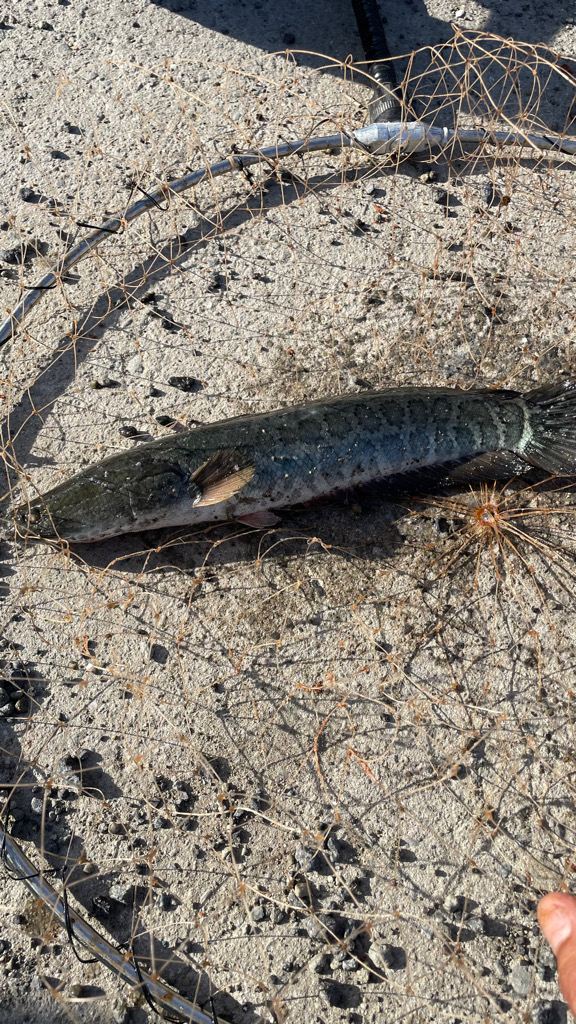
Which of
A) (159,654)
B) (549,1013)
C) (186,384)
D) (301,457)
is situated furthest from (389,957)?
(186,384)

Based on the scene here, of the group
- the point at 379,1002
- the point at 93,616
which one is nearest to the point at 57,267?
the point at 93,616

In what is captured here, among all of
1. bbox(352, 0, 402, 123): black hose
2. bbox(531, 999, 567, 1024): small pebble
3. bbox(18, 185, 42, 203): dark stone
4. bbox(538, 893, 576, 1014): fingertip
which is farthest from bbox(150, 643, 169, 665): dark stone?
bbox(352, 0, 402, 123): black hose

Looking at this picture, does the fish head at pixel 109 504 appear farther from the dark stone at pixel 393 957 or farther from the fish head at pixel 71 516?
the dark stone at pixel 393 957

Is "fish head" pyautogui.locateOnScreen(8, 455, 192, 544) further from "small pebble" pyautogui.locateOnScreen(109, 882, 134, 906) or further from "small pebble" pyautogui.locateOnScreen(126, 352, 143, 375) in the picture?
"small pebble" pyautogui.locateOnScreen(109, 882, 134, 906)

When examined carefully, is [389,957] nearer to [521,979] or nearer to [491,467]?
[521,979]

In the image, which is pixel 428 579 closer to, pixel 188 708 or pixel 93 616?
→ pixel 188 708

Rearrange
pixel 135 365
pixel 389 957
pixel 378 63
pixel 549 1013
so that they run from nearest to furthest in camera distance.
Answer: pixel 549 1013
pixel 389 957
pixel 135 365
pixel 378 63

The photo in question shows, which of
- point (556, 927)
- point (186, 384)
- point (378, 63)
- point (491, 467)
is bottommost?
point (556, 927)
